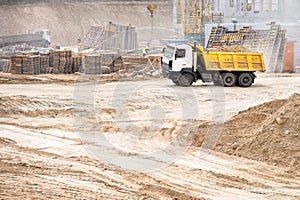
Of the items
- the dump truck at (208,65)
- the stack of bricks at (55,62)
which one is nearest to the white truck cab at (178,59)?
the dump truck at (208,65)

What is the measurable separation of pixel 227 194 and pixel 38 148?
211 inches

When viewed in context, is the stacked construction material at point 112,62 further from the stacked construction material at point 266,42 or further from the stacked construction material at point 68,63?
the stacked construction material at point 266,42

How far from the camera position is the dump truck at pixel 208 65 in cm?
2328

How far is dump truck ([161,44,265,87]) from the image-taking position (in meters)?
23.3

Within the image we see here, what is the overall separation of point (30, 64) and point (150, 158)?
15510mm

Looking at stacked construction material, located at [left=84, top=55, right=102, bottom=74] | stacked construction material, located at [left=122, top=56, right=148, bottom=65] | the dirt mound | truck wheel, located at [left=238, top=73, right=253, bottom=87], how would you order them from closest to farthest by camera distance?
the dirt mound
truck wheel, located at [left=238, top=73, right=253, bottom=87]
stacked construction material, located at [left=84, top=55, right=102, bottom=74]
stacked construction material, located at [left=122, top=56, right=148, bottom=65]

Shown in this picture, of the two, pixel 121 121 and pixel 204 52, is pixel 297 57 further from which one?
pixel 121 121

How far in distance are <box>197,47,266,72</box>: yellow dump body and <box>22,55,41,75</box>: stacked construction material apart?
838 centimetres

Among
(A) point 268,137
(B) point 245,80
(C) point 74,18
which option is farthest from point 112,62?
(C) point 74,18

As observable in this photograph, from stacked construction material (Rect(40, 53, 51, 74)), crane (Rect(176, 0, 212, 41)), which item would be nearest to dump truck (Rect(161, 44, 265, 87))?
stacked construction material (Rect(40, 53, 51, 74))

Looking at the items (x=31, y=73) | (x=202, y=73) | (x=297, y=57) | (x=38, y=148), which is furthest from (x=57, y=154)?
(x=297, y=57)

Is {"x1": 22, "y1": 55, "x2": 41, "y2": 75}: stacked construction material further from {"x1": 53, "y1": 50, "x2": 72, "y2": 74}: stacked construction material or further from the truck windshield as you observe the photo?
the truck windshield

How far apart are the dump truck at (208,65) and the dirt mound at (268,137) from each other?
8967mm

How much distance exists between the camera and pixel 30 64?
27.0m
